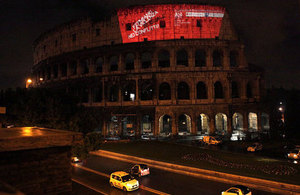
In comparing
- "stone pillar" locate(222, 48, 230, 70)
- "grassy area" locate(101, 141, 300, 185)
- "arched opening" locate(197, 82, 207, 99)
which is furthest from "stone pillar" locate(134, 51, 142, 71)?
"stone pillar" locate(222, 48, 230, 70)

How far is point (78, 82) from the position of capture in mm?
42312

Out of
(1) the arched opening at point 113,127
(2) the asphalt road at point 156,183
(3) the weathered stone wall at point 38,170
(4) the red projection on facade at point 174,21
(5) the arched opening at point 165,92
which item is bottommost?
(2) the asphalt road at point 156,183

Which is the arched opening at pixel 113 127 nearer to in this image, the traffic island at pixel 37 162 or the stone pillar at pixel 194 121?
the stone pillar at pixel 194 121

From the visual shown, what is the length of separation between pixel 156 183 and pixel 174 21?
3026cm

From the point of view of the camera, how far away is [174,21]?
38469 millimetres

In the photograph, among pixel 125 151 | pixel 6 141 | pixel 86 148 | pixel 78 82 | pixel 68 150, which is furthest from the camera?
pixel 78 82

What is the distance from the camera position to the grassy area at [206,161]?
53.5ft

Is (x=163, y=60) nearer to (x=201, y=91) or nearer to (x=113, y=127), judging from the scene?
(x=201, y=91)

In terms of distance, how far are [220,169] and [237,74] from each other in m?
25.1

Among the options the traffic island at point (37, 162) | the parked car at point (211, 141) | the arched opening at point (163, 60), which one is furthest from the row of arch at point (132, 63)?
the traffic island at point (37, 162)

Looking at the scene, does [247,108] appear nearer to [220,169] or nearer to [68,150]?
[220,169]

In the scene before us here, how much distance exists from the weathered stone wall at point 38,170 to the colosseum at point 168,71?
3010 centimetres

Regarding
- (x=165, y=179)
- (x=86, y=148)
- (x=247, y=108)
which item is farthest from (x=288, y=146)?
(x=86, y=148)

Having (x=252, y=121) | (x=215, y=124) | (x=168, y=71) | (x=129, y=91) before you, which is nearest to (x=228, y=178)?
(x=168, y=71)
